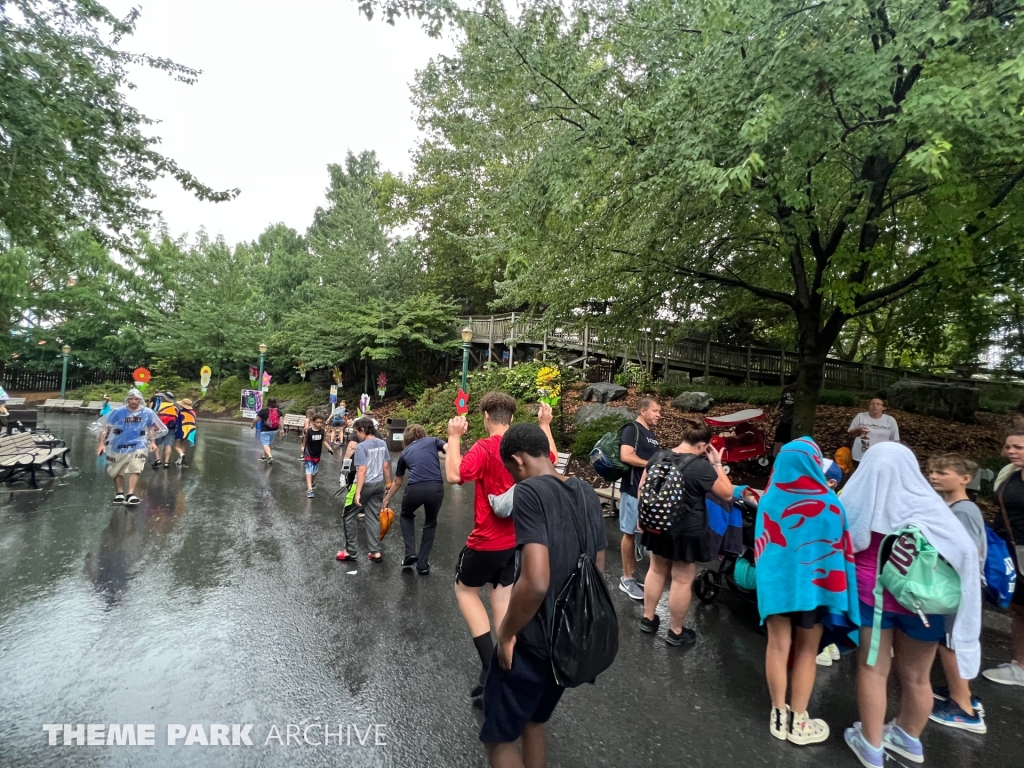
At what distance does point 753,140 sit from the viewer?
5.16 m

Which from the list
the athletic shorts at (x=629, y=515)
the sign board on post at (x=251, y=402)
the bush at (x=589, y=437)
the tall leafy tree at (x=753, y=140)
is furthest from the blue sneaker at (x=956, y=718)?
the sign board on post at (x=251, y=402)

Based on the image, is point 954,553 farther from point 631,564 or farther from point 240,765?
point 240,765

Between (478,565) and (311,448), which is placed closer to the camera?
(478,565)

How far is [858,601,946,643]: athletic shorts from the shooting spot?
2646mm

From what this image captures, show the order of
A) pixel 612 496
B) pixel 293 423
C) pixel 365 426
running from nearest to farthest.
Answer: pixel 365 426, pixel 612 496, pixel 293 423

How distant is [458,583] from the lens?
10.3ft

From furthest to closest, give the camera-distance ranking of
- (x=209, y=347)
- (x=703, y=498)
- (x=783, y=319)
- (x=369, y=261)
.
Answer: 1. (x=209, y=347)
2. (x=369, y=261)
3. (x=783, y=319)
4. (x=703, y=498)

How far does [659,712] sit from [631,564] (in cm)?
210

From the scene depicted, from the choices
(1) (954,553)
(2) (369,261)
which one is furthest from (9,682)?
(2) (369,261)

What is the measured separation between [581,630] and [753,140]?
5090 mm

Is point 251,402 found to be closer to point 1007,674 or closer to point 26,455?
point 26,455

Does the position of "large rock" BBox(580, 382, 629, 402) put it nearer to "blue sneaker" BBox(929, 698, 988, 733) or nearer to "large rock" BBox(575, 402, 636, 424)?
"large rock" BBox(575, 402, 636, 424)

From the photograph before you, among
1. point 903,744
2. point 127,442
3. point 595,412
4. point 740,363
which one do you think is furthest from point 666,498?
point 740,363

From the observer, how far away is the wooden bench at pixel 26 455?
884 centimetres
